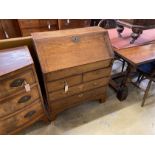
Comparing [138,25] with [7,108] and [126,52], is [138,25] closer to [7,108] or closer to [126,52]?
[126,52]

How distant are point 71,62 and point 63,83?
221 millimetres

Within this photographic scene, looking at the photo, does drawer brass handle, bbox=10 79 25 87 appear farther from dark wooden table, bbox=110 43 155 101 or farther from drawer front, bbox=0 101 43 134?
dark wooden table, bbox=110 43 155 101

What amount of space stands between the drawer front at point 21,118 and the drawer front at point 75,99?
0.16 m

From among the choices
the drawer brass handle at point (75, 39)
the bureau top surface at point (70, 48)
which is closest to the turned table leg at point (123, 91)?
the bureau top surface at point (70, 48)

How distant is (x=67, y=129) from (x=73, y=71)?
2.18 ft

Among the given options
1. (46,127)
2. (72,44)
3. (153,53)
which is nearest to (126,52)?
→ (153,53)

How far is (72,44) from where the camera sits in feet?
4.54

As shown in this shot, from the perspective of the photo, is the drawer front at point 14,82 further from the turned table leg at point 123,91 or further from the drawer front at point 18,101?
the turned table leg at point 123,91

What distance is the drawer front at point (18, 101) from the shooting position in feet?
3.81

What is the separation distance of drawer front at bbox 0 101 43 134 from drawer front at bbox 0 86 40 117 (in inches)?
2.7

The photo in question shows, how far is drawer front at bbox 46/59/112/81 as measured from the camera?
1302 mm

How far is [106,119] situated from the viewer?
5.70ft
